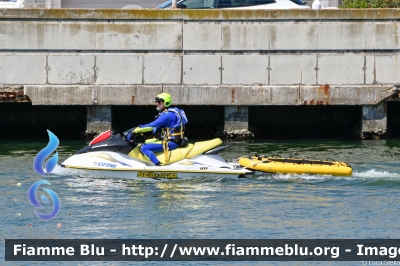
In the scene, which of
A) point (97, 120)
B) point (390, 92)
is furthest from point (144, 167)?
point (390, 92)

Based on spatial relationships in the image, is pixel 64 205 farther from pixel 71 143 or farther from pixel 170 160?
pixel 71 143

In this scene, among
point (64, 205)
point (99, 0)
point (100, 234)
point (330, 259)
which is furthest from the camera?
point (99, 0)

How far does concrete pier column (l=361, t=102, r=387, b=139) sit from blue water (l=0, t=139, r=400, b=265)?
3.86 metres

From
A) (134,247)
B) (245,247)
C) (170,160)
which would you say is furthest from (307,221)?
(170,160)

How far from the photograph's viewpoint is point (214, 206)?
14.1 meters

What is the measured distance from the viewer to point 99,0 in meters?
31.7

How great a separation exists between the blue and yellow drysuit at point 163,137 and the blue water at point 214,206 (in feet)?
1.90

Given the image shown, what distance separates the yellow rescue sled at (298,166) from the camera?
629 inches

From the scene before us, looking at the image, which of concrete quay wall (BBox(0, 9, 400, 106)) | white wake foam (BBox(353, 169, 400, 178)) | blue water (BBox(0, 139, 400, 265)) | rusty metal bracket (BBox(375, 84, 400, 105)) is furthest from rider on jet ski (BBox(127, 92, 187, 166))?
rusty metal bracket (BBox(375, 84, 400, 105))

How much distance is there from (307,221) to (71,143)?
9.70 metres

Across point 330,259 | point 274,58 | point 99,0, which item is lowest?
point 330,259

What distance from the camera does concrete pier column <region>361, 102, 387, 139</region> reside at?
21969 mm

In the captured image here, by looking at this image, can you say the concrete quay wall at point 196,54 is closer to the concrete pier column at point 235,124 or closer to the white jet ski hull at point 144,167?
the concrete pier column at point 235,124

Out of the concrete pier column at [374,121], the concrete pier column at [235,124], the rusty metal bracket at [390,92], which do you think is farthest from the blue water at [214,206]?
the concrete pier column at [235,124]
